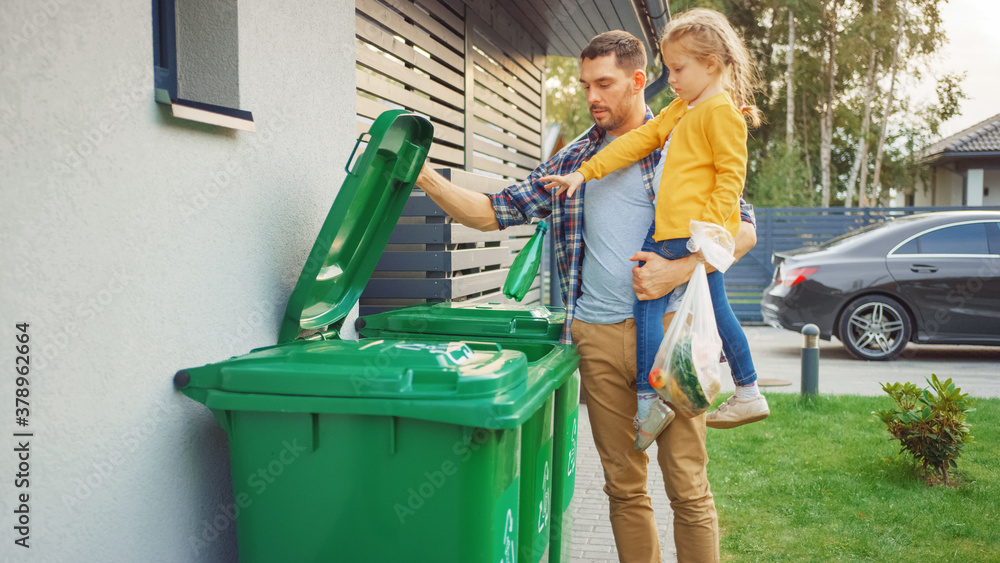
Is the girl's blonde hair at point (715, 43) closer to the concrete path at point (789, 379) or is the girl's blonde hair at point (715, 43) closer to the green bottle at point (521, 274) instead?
the green bottle at point (521, 274)

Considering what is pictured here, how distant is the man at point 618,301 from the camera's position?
2631mm

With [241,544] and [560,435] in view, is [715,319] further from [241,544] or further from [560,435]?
[241,544]

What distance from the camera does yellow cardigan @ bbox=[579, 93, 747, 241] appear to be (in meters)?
2.38

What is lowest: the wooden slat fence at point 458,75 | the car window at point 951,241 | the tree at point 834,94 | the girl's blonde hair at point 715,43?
the car window at point 951,241

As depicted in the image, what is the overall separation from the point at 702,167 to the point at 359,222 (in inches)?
45.3

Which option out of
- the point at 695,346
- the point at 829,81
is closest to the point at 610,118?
the point at 695,346

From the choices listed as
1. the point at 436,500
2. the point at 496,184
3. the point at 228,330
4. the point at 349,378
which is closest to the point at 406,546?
the point at 436,500

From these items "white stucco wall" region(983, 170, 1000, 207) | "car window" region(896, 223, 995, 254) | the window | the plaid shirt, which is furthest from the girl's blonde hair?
"white stucco wall" region(983, 170, 1000, 207)

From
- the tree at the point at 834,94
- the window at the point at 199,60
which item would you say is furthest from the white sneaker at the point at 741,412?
the tree at the point at 834,94

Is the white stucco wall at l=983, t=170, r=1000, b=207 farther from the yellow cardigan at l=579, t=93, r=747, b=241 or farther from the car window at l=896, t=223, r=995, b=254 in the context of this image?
the yellow cardigan at l=579, t=93, r=747, b=241

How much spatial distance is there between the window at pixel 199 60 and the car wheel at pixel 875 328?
25.1ft

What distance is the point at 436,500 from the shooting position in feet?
6.11

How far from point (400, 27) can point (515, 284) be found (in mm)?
Answer: 1977

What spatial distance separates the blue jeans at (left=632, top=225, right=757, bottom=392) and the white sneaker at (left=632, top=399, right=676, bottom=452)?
0.08 metres
